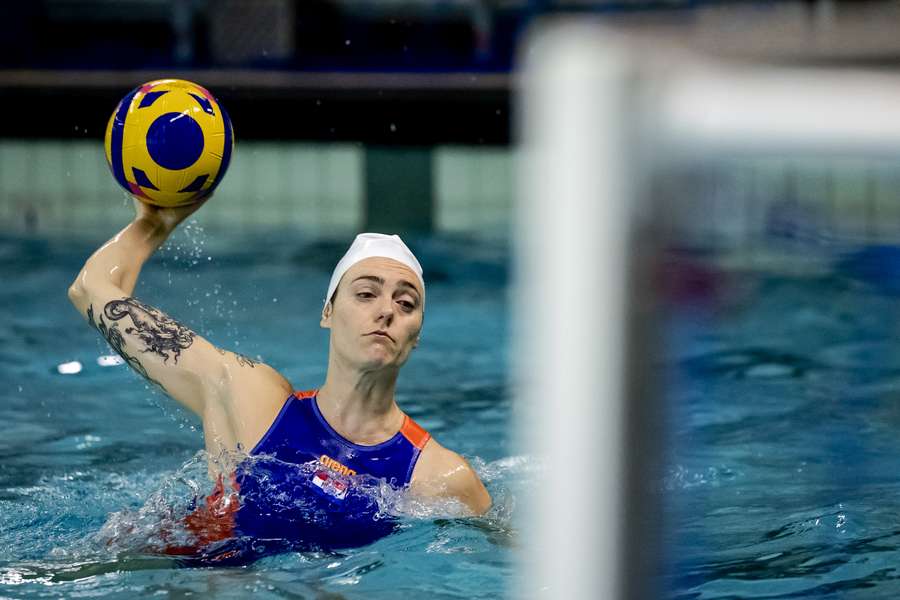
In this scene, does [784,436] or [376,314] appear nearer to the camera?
[376,314]

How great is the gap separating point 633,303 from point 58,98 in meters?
7.36

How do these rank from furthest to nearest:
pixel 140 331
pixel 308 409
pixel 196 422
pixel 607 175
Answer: pixel 196 422 → pixel 308 409 → pixel 140 331 → pixel 607 175

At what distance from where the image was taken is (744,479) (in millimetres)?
3551

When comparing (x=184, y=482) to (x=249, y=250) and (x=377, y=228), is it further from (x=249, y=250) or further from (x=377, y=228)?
(x=377, y=228)

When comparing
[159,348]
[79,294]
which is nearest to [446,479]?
[159,348]

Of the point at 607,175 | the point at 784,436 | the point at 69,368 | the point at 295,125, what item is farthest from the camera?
the point at 295,125

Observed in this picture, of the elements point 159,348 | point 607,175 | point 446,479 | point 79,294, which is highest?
point 607,175

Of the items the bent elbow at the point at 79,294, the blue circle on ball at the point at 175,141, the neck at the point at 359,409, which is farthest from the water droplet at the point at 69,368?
the neck at the point at 359,409

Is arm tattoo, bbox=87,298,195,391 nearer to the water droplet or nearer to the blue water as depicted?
the blue water

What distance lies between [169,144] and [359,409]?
79 centimetres

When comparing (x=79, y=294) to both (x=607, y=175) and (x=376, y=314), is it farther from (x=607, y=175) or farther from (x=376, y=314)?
(x=607, y=175)

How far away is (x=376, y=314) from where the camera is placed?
266cm

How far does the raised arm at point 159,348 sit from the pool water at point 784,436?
1.00m

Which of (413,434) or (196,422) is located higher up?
Result: (413,434)
